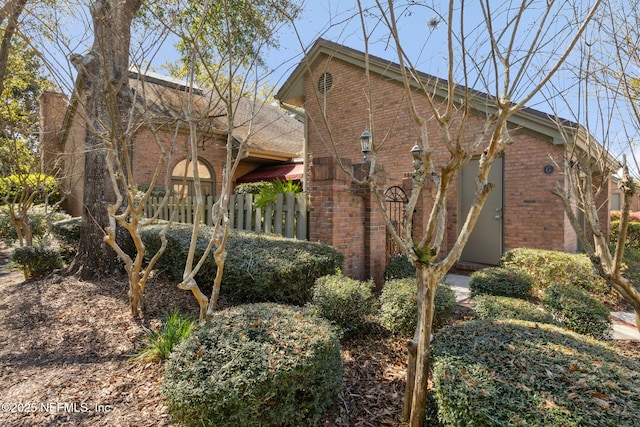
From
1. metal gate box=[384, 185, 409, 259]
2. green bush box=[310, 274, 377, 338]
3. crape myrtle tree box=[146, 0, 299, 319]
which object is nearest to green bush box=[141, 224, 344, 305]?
green bush box=[310, 274, 377, 338]

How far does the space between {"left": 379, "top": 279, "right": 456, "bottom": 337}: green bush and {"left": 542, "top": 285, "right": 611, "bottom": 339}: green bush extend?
119 centimetres

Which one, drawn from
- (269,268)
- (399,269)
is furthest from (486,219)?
(269,268)

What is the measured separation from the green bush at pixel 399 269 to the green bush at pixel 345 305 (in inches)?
65.3

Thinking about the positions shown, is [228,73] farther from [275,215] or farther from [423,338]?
[423,338]

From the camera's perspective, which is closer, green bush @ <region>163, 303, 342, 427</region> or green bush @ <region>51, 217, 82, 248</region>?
green bush @ <region>163, 303, 342, 427</region>

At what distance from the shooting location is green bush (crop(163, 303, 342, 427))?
1.78 m

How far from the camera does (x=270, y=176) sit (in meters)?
13.5

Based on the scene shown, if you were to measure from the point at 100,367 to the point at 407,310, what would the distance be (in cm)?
284

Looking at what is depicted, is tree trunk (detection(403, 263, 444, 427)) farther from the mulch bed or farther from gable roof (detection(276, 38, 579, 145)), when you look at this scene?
gable roof (detection(276, 38, 579, 145))

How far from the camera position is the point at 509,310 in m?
3.07

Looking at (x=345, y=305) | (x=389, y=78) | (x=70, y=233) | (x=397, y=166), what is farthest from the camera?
(x=397, y=166)

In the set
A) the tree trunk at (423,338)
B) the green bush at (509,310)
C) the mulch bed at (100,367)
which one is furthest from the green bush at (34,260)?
the green bush at (509,310)

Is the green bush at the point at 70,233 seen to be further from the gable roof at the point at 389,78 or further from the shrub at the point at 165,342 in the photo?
the gable roof at the point at 389,78

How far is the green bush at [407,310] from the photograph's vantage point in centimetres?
325
